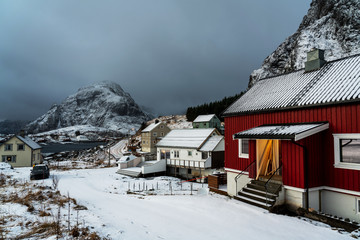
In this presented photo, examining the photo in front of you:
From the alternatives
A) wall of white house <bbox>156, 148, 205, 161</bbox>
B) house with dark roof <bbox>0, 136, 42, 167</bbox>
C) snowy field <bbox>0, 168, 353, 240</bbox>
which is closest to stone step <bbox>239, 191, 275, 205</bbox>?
snowy field <bbox>0, 168, 353, 240</bbox>

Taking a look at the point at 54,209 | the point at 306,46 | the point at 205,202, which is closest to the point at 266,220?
the point at 205,202

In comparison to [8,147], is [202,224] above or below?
above

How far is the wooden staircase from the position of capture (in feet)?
36.2

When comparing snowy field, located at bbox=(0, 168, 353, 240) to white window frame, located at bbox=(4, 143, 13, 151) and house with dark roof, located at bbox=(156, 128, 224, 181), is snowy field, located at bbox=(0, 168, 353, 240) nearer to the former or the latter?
house with dark roof, located at bbox=(156, 128, 224, 181)

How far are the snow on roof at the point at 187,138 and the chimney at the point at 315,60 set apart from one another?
2275cm

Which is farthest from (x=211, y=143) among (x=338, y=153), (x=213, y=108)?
(x=213, y=108)

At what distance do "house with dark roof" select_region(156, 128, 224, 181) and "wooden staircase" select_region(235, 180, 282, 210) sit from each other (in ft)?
65.9

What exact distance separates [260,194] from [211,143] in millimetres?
22887

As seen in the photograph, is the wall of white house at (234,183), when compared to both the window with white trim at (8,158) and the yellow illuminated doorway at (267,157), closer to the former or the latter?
the yellow illuminated doorway at (267,157)

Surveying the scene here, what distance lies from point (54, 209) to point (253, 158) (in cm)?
1154

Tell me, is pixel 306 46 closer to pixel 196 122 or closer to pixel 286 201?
pixel 196 122

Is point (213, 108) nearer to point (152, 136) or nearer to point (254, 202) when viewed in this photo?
point (152, 136)

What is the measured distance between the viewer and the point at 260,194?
1194 centimetres

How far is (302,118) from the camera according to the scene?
1167 centimetres
